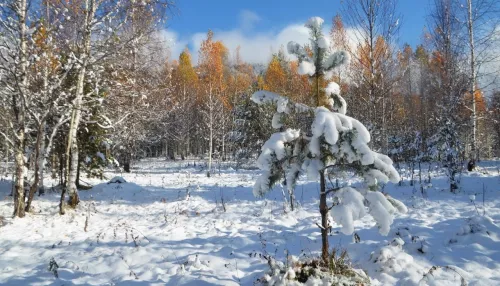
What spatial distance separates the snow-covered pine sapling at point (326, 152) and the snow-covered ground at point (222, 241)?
60.6 inches

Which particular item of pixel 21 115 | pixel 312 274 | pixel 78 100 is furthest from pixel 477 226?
pixel 21 115

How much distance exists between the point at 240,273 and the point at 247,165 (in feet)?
63.2

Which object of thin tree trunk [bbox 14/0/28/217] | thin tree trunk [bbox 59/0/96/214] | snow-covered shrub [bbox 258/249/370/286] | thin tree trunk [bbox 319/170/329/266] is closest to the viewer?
snow-covered shrub [bbox 258/249/370/286]

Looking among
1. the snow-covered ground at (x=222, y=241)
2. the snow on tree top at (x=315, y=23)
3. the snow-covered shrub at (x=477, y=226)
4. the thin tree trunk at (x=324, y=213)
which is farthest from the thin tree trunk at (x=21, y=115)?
the snow-covered shrub at (x=477, y=226)

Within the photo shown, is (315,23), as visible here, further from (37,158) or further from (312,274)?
(37,158)

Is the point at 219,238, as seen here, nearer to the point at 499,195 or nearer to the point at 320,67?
the point at 320,67

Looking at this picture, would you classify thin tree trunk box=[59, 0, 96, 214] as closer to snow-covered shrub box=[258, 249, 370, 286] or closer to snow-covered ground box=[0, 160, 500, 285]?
snow-covered ground box=[0, 160, 500, 285]

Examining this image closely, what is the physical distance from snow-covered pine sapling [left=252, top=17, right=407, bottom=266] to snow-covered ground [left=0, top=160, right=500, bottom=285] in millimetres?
1539

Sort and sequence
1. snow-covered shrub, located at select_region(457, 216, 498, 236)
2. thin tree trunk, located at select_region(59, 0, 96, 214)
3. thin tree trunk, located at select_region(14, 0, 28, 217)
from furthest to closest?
Result: thin tree trunk, located at select_region(59, 0, 96, 214), thin tree trunk, located at select_region(14, 0, 28, 217), snow-covered shrub, located at select_region(457, 216, 498, 236)

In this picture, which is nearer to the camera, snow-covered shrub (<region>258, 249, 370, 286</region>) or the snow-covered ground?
snow-covered shrub (<region>258, 249, 370, 286</region>)

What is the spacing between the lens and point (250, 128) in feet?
83.3

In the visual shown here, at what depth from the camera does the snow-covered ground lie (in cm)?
459

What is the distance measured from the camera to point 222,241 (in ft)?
20.0

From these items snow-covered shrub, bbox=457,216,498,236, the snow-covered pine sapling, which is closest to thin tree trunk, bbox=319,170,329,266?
the snow-covered pine sapling
